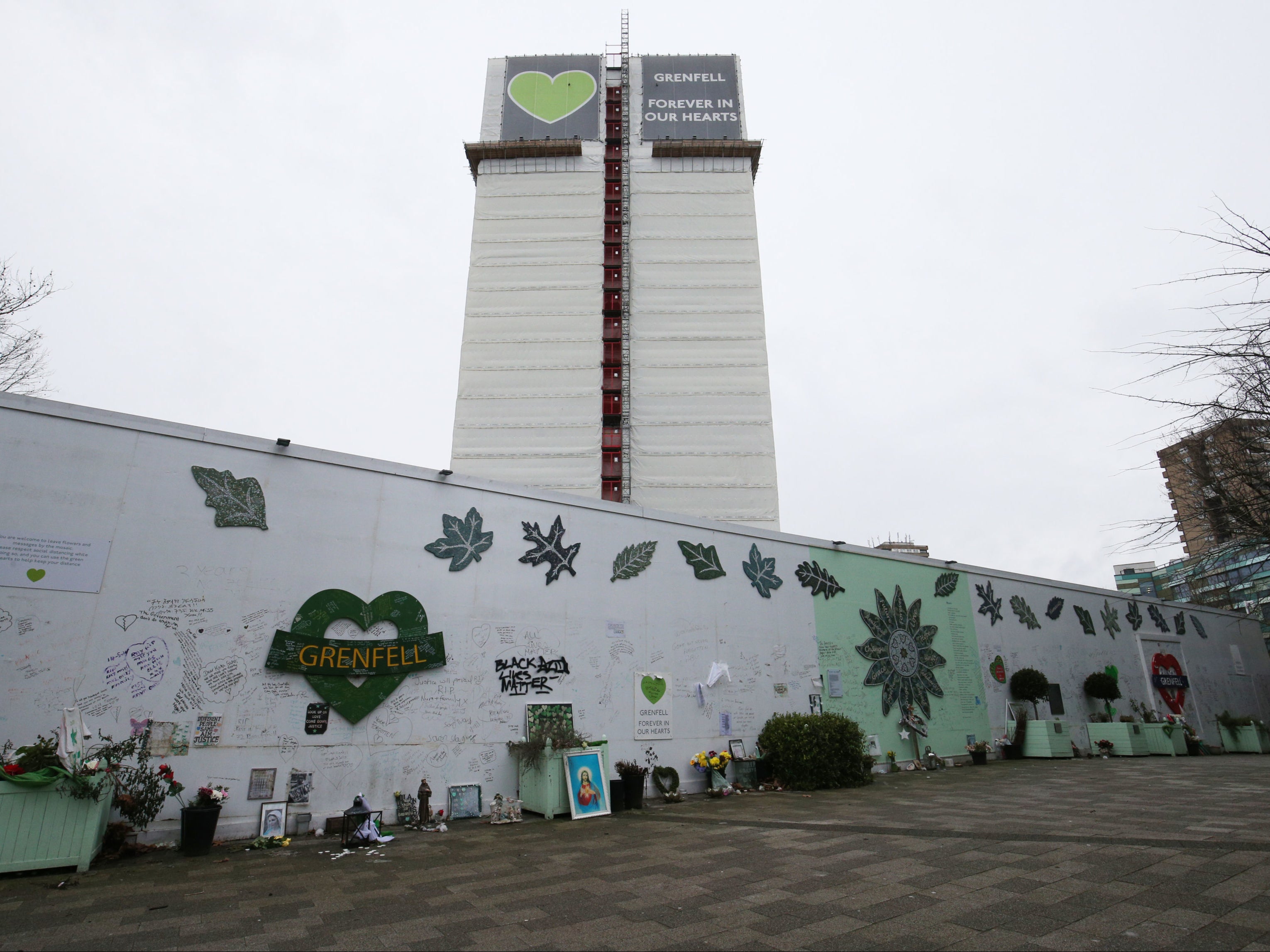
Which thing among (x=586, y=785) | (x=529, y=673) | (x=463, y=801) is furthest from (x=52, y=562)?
(x=586, y=785)

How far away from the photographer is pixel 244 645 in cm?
A: 848

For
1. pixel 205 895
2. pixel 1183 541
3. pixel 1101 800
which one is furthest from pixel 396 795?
pixel 1183 541

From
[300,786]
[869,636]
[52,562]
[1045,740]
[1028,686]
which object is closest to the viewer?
[52,562]

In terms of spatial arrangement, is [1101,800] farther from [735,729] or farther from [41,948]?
[41,948]

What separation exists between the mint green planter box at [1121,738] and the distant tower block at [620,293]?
1813 cm

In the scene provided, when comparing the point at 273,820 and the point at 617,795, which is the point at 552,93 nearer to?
the point at 617,795

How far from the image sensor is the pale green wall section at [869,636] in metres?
14.2

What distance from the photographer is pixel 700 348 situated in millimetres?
37688

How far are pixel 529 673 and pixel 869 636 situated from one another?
8287 mm

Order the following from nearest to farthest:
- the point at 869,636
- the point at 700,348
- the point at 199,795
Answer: the point at 199,795 < the point at 869,636 < the point at 700,348

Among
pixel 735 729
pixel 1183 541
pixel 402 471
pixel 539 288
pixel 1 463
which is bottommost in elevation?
pixel 735 729

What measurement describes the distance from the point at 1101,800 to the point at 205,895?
10.9 meters

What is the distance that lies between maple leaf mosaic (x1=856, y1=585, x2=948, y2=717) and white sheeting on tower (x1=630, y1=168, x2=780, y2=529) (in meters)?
18.7

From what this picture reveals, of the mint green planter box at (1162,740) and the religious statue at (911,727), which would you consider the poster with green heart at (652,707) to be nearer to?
the religious statue at (911,727)
